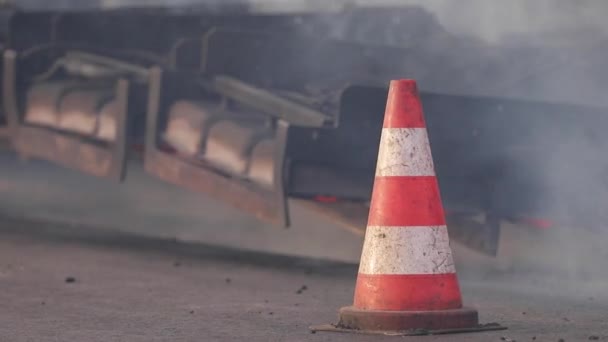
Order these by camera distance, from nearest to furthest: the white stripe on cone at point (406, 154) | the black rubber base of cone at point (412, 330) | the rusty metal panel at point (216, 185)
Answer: the black rubber base of cone at point (412, 330) < the white stripe on cone at point (406, 154) < the rusty metal panel at point (216, 185)

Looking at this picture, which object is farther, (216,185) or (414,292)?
(216,185)

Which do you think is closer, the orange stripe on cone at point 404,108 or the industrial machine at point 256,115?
the orange stripe on cone at point 404,108

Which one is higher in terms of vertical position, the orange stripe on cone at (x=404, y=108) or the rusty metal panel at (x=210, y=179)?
the orange stripe on cone at (x=404, y=108)

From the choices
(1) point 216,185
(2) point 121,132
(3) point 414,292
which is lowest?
(3) point 414,292

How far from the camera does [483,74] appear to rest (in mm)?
7461

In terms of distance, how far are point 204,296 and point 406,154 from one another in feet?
4.35

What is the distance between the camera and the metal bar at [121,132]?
24.9ft

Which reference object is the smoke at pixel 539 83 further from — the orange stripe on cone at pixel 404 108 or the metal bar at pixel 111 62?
the orange stripe on cone at pixel 404 108

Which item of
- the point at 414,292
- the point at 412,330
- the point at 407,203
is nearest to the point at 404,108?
the point at 407,203

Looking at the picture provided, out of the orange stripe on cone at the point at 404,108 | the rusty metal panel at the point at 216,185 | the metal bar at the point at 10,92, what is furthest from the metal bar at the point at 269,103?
the orange stripe on cone at the point at 404,108

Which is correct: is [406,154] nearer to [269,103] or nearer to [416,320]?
[416,320]

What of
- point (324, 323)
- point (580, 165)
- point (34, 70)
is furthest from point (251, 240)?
point (324, 323)

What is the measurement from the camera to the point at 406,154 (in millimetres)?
4578

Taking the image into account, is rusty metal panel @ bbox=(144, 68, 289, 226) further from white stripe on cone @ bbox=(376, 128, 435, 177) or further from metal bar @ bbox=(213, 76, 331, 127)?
white stripe on cone @ bbox=(376, 128, 435, 177)
